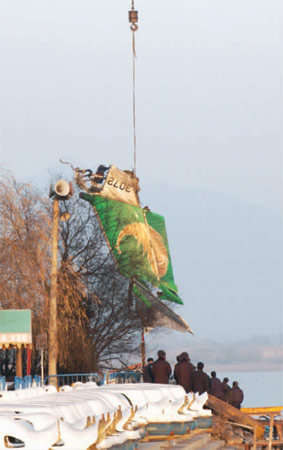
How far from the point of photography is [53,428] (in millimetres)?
10102

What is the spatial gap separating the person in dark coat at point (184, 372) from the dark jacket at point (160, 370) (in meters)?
0.41

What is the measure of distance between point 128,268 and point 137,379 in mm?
16225

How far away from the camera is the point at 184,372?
26.5 metres

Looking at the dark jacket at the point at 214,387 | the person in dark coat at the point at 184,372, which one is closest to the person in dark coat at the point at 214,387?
the dark jacket at the point at 214,387

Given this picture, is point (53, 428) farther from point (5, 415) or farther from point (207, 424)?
point (207, 424)

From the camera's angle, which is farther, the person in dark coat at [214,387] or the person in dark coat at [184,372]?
the person in dark coat at [214,387]

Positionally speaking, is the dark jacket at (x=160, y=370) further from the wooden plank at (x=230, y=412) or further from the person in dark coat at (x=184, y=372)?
the wooden plank at (x=230, y=412)

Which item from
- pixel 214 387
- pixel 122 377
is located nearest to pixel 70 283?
pixel 122 377

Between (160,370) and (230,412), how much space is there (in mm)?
2685

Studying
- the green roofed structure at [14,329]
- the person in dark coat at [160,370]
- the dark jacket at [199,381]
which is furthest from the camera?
the green roofed structure at [14,329]

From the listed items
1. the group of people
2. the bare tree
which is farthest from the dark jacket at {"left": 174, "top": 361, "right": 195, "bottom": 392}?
the bare tree

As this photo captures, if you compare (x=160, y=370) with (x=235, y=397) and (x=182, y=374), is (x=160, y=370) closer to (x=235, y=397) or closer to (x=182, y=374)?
(x=182, y=374)

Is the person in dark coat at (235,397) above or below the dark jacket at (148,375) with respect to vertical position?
below

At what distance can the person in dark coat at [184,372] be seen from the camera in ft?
86.9
